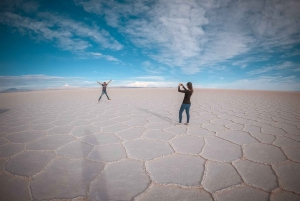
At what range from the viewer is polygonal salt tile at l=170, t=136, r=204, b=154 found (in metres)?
2.37

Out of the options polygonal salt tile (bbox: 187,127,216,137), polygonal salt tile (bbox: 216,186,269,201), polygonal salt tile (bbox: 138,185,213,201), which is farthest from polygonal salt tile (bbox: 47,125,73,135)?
polygonal salt tile (bbox: 216,186,269,201)

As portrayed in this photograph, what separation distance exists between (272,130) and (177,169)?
3029 millimetres

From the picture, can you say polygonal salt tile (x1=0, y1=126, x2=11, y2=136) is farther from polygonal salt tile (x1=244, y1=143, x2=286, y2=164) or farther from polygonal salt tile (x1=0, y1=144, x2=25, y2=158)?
polygonal salt tile (x1=244, y1=143, x2=286, y2=164)

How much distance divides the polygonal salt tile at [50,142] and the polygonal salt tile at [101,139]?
12.7 inches

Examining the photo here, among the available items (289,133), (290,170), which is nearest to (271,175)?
(290,170)

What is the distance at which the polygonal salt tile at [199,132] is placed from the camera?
10.2 feet

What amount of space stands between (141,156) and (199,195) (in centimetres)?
102

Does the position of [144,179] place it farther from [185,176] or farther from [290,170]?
[290,170]

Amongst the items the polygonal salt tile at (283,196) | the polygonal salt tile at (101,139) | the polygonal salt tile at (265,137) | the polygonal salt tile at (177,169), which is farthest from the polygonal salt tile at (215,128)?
the polygonal salt tile at (101,139)

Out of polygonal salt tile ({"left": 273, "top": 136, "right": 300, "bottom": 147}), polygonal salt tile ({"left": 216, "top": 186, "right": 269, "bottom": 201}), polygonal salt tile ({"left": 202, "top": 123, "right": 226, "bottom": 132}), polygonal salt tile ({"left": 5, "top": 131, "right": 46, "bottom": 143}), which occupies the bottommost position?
polygonal salt tile ({"left": 216, "top": 186, "right": 269, "bottom": 201})

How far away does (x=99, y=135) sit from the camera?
311 centimetres

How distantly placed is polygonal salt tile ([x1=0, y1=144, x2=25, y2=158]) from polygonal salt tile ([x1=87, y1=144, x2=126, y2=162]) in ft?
4.44

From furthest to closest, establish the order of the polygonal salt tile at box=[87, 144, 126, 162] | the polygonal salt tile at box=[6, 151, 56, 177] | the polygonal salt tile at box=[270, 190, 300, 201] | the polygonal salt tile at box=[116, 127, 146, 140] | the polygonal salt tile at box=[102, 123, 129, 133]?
1. the polygonal salt tile at box=[102, 123, 129, 133]
2. the polygonal salt tile at box=[116, 127, 146, 140]
3. the polygonal salt tile at box=[87, 144, 126, 162]
4. the polygonal salt tile at box=[6, 151, 56, 177]
5. the polygonal salt tile at box=[270, 190, 300, 201]

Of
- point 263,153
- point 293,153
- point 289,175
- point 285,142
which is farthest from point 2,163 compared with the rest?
point 285,142
